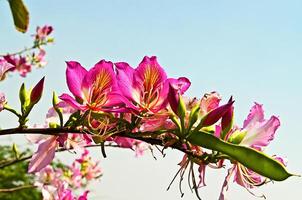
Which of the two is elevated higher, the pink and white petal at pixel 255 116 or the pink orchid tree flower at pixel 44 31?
the pink orchid tree flower at pixel 44 31

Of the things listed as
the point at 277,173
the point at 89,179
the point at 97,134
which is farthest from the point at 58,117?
the point at 89,179

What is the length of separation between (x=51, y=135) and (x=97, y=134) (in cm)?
15

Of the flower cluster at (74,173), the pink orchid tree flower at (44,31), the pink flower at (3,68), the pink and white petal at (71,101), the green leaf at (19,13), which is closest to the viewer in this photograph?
the green leaf at (19,13)

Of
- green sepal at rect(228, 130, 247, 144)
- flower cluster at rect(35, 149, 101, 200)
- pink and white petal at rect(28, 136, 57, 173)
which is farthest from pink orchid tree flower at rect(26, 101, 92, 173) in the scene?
flower cluster at rect(35, 149, 101, 200)

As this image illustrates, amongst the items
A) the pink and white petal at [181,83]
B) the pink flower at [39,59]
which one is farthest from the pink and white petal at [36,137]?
the pink flower at [39,59]

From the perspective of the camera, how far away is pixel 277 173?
75 cm

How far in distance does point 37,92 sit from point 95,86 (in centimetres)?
9

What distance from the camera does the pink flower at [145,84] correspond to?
858 mm

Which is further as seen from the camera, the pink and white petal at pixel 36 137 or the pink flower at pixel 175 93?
the pink and white petal at pixel 36 137

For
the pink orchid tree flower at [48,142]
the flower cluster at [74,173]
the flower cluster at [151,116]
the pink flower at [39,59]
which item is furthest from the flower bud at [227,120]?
the pink flower at [39,59]

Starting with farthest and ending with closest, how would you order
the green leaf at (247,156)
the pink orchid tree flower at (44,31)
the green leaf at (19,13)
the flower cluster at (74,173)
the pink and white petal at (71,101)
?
the pink orchid tree flower at (44,31) < the flower cluster at (74,173) < the pink and white petal at (71,101) < the green leaf at (247,156) < the green leaf at (19,13)

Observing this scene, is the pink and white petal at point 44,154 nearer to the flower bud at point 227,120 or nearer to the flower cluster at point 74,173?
the flower bud at point 227,120

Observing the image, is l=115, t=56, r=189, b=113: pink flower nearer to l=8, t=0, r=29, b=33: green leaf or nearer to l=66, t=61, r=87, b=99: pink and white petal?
l=66, t=61, r=87, b=99: pink and white petal

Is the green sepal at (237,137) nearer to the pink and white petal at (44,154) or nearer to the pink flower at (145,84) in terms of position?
the pink flower at (145,84)
